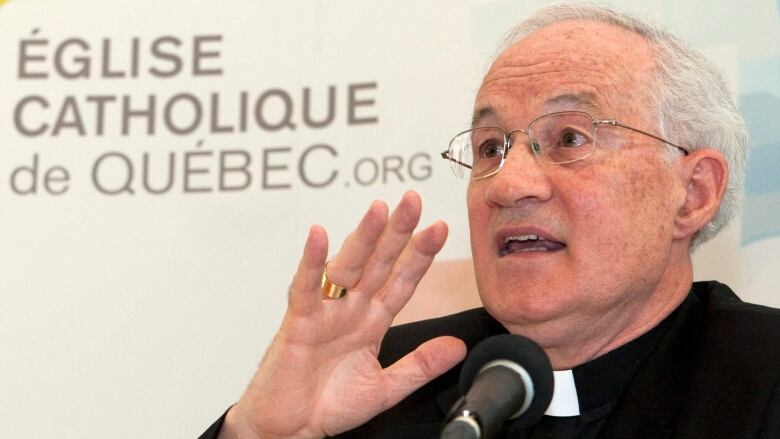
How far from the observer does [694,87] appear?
8.02ft

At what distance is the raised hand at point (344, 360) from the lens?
2176mm

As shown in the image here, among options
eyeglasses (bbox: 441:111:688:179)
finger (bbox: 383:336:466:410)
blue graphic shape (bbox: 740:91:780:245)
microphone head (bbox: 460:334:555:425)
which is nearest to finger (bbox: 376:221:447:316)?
finger (bbox: 383:336:466:410)

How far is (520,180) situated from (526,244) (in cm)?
13

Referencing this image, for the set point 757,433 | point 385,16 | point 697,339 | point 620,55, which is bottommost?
point 757,433

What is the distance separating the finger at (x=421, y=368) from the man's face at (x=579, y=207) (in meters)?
0.16

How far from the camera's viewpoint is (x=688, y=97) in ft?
7.97

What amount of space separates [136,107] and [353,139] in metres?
0.64

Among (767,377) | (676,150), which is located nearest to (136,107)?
(676,150)

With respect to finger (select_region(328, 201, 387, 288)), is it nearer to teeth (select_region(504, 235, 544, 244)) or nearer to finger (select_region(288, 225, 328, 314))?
finger (select_region(288, 225, 328, 314))

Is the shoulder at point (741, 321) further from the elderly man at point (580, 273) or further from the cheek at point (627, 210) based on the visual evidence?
the cheek at point (627, 210)

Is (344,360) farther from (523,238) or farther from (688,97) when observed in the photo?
(688,97)

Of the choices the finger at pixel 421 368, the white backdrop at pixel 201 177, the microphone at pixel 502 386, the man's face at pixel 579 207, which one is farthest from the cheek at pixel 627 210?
the white backdrop at pixel 201 177

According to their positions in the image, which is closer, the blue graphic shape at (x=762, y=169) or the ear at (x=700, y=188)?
the ear at (x=700, y=188)

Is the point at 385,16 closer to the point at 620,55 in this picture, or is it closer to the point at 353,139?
the point at 353,139
